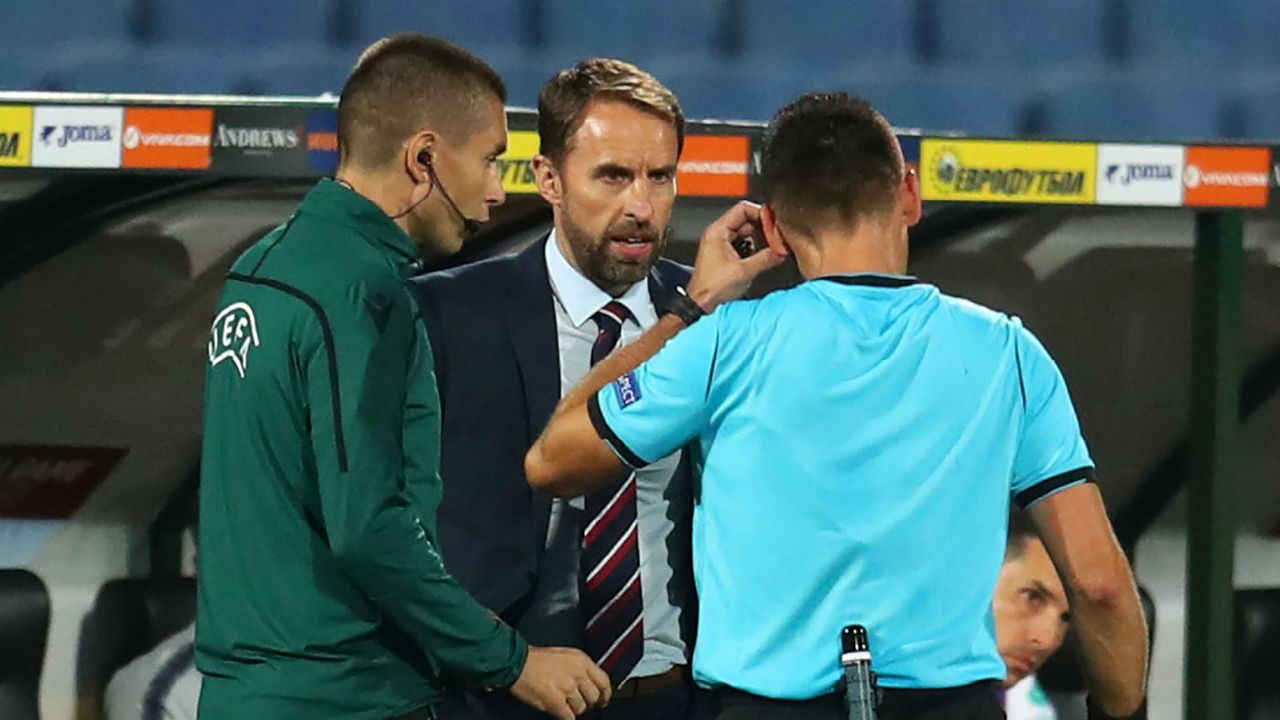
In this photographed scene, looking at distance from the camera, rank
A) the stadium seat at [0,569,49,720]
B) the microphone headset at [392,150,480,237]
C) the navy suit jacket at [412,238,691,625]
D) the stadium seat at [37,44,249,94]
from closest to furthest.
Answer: the microphone headset at [392,150,480,237]
the navy suit jacket at [412,238,691,625]
the stadium seat at [0,569,49,720]
the stadium seat at [37,44,249,94]

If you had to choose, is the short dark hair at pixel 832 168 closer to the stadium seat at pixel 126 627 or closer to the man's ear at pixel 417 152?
the man's ear at pixel 417 152

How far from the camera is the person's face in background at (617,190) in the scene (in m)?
1.89

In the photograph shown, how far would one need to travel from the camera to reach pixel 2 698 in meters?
3.11

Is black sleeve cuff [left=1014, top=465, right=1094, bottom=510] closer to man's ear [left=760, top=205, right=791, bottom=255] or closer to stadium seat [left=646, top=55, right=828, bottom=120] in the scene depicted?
man's ear [left=760, top=205, right=791, bottom=255]

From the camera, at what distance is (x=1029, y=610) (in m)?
3.24

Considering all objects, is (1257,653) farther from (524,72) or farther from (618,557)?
(524,72)

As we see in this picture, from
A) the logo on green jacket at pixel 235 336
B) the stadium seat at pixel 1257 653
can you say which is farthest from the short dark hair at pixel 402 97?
the stadium seat at pixel 1257 653

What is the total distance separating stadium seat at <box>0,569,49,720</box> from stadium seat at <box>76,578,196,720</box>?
7cm

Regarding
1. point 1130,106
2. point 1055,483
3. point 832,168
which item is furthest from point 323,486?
point 1130,106

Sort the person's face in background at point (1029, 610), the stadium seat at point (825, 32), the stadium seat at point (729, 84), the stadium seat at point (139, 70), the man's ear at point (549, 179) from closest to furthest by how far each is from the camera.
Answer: the man's ear at point (549, 179), the person's face in background at point (1029, 610), the stadium seat at point (139, 70), the stadium seat at point (729, 84), the stadium seat at point (825, 32)

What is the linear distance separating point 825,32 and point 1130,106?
30.3 inches

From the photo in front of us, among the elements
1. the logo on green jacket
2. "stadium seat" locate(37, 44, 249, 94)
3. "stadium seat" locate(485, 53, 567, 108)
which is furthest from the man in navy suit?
"stadium seat" locate(37, 44, 249, 94)

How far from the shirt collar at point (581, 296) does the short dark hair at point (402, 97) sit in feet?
1.12

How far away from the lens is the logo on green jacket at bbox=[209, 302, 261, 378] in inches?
58.7
